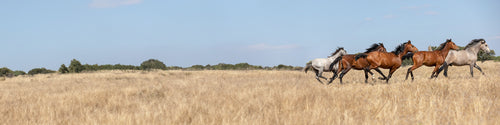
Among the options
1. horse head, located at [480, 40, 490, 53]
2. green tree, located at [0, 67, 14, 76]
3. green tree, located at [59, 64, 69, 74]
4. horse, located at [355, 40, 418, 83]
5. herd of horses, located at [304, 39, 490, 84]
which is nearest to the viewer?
horse, located at [355, 40, 418, 83]

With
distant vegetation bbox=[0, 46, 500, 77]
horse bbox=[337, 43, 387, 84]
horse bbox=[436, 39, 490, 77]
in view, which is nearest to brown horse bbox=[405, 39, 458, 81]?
horse bbox=[436, 39, 490, 77]

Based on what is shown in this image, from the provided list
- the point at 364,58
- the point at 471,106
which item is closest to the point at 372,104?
the point at 471,106

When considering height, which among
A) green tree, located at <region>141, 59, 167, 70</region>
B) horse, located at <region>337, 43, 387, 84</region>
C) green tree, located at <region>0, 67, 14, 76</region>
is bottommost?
horse, located at <region>337, 43, 387, 84</region>

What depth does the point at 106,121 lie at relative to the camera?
468cm

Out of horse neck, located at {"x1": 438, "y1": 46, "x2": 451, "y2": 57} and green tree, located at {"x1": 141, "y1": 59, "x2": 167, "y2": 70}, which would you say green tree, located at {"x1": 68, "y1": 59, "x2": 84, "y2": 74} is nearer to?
green tree, located at {"x1": 141, "y1": 59, "x2": 167, "y2": 70}

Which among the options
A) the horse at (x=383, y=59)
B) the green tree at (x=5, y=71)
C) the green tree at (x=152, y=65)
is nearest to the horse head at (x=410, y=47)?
the horse at (x=383, y=59)

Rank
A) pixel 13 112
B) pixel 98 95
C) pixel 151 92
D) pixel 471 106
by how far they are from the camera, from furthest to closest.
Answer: pixel 151 92 → pixel 98 95 → pixel 13 112 → pixel 471 106

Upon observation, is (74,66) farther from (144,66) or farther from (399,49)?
(399,49)

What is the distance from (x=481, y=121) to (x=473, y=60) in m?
11.2

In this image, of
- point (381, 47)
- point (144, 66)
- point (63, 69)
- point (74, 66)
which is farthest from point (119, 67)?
point (381, 47)

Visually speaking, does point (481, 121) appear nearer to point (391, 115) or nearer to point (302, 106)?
point (391, 115)

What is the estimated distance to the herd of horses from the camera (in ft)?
36.5

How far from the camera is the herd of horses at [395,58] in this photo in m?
11.1

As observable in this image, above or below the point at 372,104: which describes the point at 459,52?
above
